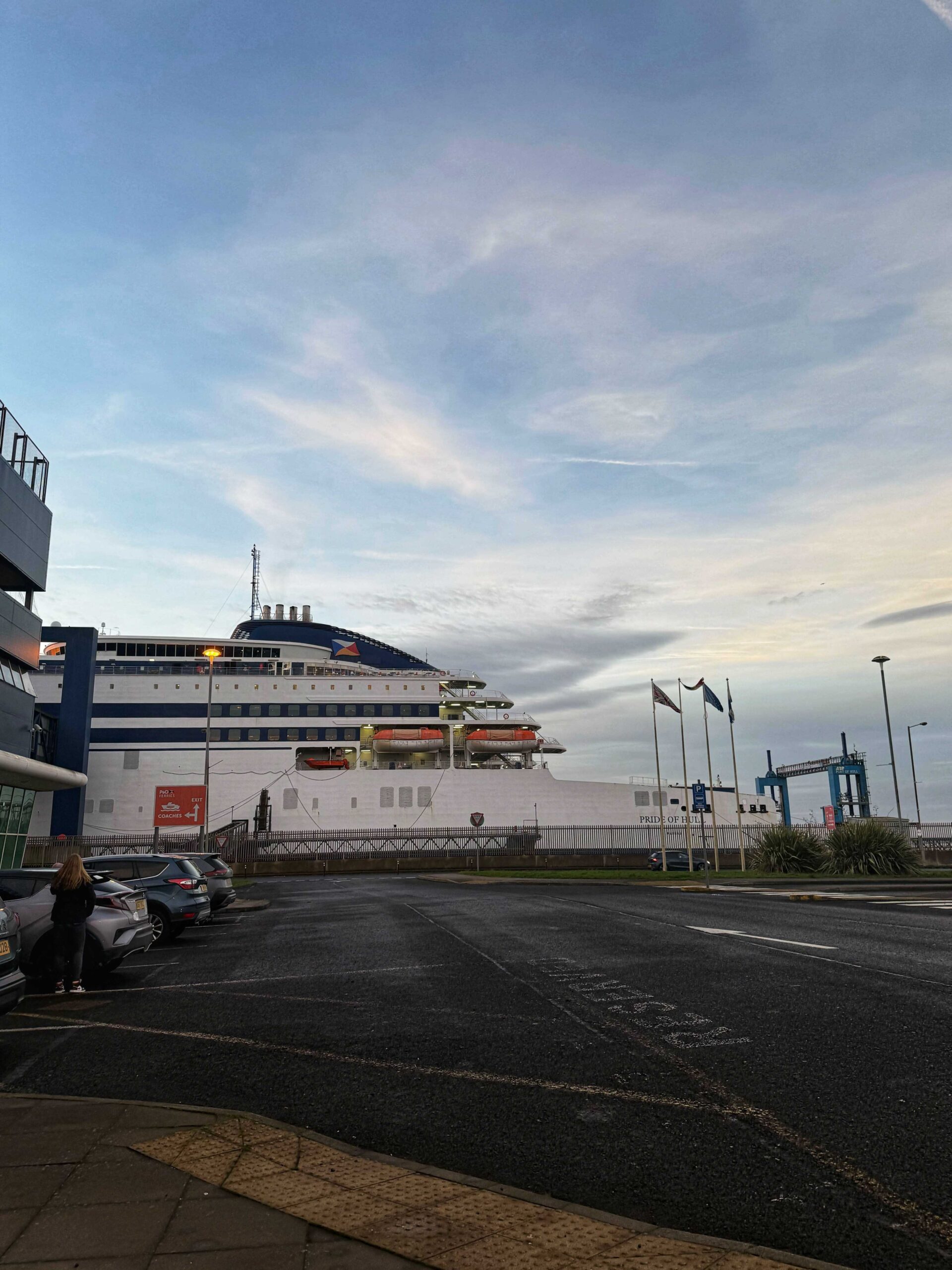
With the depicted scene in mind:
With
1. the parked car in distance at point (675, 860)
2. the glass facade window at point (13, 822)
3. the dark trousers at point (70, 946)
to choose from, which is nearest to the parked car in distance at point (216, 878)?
the dark trousers at point (70, 946)

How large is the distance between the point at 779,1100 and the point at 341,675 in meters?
46.3

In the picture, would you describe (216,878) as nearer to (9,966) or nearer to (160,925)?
(160,925)

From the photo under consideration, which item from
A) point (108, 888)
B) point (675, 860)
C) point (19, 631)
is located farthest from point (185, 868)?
point (675, 860)

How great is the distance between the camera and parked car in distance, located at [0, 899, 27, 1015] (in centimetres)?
637

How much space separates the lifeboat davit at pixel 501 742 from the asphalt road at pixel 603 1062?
34.4m

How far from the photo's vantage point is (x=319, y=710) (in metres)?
47.6

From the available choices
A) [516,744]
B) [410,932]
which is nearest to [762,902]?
[410,932]

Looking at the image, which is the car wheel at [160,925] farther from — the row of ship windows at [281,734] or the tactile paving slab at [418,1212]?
the row of ship windows at [281,734]

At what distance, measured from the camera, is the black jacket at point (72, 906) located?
9109mm

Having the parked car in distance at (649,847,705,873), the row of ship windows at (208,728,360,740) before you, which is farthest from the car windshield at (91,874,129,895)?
the row of ship windows at (208,728,360,740)

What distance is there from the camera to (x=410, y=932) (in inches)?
539

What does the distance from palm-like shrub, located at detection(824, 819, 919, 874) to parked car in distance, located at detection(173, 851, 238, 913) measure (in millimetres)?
22816

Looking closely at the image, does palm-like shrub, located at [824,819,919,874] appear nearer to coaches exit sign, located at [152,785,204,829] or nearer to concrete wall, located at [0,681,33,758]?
coaches exit sign, located at [152,785,204,829]

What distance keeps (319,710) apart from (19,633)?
67.0ft
